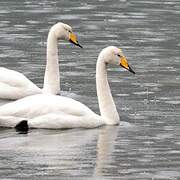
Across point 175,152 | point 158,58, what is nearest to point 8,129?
point 175,152

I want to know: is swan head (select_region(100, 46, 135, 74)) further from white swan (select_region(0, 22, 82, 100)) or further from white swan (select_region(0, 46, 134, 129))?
white swan (select_region(0, 22, 82, 100))

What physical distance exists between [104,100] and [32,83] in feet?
6.85

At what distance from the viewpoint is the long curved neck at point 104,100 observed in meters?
16.3

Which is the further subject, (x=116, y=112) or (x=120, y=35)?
(x=120, y=35)

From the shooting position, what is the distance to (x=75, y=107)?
52.5ft

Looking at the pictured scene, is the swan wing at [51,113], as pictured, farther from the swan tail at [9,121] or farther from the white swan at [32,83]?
the white swan at [32,83]

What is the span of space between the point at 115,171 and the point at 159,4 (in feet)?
57.3

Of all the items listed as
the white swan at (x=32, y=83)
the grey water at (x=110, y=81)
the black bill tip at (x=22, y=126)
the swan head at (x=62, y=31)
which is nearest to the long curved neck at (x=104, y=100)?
the grey water at (x=110, y=81)

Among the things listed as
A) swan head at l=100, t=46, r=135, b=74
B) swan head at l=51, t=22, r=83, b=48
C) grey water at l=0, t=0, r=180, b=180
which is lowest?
grey water at l=0, t=0, r=180, b=180

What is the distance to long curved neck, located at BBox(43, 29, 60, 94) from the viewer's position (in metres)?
18.6

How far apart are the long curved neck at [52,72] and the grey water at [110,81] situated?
0.27 m

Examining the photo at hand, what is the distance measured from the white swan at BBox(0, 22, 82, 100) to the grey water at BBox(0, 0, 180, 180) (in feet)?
1.07

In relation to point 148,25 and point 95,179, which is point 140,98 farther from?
point 148,25

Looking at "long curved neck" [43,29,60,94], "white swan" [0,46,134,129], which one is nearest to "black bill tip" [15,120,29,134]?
"white swan" [0,46,134,129]
